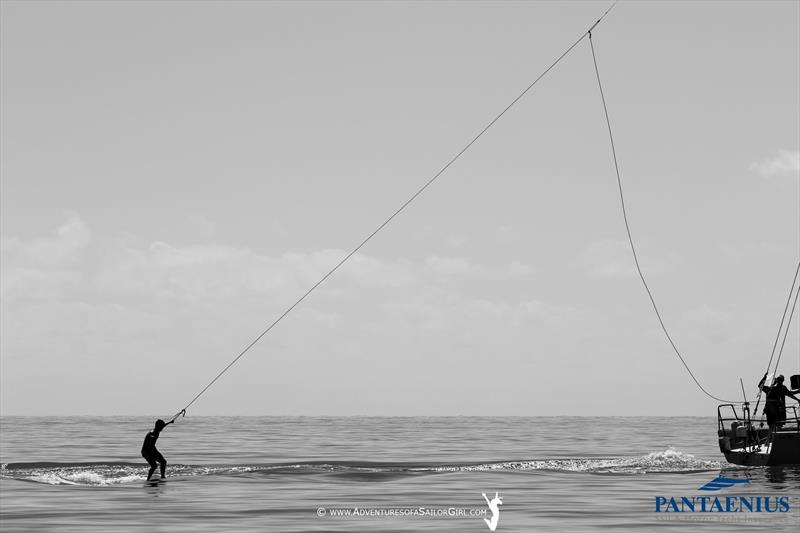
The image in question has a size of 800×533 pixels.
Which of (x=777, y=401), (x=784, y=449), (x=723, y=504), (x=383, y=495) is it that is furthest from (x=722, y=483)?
(x=383, y=495)

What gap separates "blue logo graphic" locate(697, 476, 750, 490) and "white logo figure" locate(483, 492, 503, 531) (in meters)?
7.89

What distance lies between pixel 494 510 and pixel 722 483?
1291 cm

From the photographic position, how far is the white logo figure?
83.4 ft

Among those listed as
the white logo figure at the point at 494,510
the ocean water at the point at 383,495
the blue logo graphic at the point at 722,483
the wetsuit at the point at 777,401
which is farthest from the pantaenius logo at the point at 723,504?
the wetsuit at the point at 777,401

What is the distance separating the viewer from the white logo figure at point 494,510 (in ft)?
83.4

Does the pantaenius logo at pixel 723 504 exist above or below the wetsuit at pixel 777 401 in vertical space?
below

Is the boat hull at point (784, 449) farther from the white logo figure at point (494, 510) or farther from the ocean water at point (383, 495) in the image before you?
the white logo figure at point (494, 510)

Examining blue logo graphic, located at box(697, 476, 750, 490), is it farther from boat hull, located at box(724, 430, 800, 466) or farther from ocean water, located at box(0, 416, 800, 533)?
boat hull, located at box(724, 430, 800, 466)

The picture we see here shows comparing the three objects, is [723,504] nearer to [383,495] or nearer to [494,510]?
[494,510]

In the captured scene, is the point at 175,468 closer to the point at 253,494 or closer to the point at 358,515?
the point at 253,494

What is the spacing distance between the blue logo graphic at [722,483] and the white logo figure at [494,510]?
7885 mm

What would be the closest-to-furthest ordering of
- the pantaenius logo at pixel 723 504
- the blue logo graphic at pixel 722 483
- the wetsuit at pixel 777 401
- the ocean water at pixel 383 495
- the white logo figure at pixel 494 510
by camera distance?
the white logo figure at pixel 494 510 < the ocean water at pixel 383 495 < the pantaenius logo at pixel 723 504 < the blue logo graphic at pixel 722 483 < the wetsuit at pixel 777 401

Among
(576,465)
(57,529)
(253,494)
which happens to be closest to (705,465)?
(576,465)

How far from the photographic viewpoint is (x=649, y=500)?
3195 centimetres
